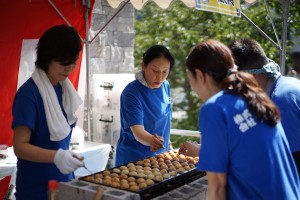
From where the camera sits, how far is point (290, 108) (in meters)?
2.01

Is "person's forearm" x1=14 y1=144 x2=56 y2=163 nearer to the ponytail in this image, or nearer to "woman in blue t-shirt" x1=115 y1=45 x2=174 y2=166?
the ponytail

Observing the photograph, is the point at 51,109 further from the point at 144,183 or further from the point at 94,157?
the point at 94,157

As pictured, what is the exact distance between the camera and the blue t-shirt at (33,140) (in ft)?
6.03

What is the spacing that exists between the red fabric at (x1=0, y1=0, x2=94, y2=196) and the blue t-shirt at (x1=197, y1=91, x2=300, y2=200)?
2.68 metres

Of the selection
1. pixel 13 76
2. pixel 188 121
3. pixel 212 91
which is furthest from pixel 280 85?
pixel 188 121

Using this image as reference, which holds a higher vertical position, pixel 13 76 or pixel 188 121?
pixel 13 76

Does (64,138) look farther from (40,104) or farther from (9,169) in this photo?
(9,169)

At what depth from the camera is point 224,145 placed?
1413 millimetres

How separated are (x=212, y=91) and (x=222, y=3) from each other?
5.95 feet

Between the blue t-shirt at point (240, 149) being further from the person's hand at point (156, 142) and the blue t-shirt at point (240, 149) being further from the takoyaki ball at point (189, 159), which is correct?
the person's hand at point (156, 142)

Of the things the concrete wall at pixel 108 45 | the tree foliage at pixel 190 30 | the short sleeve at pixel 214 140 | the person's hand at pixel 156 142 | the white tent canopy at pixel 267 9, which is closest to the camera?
the short sleeve at pixel 214 140

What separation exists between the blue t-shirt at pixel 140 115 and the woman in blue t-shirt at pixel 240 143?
1.24 meters

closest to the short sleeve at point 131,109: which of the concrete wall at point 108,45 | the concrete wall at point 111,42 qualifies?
the concrete wall at point 108,45

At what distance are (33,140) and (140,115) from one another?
0.94 metres
